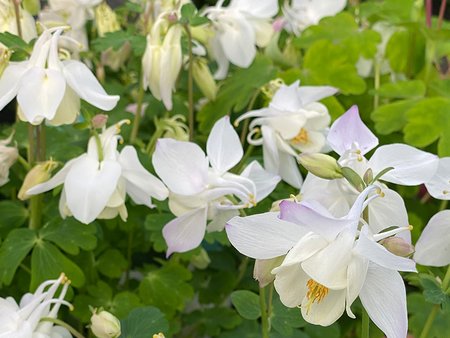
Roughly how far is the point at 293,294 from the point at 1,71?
43cm

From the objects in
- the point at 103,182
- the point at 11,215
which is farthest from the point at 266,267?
the point at 11,215

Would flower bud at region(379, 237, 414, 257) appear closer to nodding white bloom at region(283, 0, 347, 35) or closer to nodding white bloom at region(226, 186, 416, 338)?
nodding white bloom at region(226, 186, 416, 338)

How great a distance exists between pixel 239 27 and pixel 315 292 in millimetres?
681

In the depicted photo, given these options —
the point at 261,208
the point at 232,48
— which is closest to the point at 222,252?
the point at 261,208

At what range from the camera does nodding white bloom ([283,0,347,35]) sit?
4.34 ft

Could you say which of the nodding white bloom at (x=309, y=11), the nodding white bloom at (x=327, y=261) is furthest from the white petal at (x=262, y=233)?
the nodding white bloom at (x=309, y=11)

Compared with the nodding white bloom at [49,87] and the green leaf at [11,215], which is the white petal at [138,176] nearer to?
the nodding white bloom at [49,87]

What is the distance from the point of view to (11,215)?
96 centimetres

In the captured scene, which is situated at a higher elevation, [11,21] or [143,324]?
[11,21]

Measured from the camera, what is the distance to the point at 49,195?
3.41ft

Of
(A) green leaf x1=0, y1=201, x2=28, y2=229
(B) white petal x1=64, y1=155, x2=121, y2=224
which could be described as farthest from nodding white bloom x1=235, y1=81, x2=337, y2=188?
(A) green leaf x1=0, y1=201, x2=28, y2=229

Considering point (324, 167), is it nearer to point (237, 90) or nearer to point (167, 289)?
point (167, 289)

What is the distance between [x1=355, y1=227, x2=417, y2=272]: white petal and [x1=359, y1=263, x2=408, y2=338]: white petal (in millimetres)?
27

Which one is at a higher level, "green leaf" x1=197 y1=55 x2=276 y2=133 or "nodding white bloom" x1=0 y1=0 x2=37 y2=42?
"nodding white bloom" x1=0 y1=0 x2=37 y2=42
